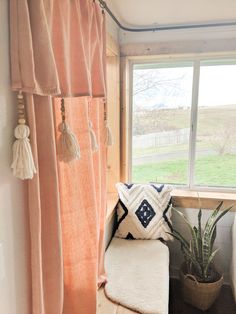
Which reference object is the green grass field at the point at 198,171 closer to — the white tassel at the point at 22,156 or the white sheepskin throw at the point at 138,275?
the white sheepskin throw at the point at 138,275

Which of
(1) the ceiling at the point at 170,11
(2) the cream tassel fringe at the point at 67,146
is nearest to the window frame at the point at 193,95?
(1) the ceiling at the point at 170,11

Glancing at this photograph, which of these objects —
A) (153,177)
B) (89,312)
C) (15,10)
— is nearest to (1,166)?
(15,10)

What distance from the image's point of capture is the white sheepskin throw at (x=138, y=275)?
1514 millimetres

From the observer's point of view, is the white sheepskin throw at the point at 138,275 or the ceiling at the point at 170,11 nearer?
the white sheepskin throw at the point at 138,275

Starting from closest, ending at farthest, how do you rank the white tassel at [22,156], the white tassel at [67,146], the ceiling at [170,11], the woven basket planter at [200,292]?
the white tassel at [22,156], the white tassel at [67,146], the ceiling at [170,11], the woven basket planter at [200,292]

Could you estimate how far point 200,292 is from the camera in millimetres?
1987

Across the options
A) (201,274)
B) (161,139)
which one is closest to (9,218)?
(201,274)

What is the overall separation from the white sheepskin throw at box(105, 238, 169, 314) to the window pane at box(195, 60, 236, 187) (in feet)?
3.03

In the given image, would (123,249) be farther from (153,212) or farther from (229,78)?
(229,78)

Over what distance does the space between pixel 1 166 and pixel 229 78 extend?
2.26m

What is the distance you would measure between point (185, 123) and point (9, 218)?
207 centimetres

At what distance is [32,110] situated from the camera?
2.86 feet

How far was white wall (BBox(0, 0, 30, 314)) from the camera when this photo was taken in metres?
0.81

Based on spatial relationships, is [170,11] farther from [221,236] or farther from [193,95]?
[221,236]
